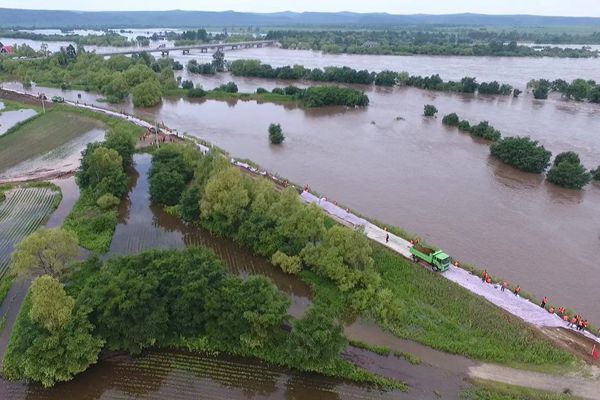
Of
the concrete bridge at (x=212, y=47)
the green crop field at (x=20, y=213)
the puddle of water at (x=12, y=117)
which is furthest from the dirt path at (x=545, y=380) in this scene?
the concrete bridge at (x=212, y=47)

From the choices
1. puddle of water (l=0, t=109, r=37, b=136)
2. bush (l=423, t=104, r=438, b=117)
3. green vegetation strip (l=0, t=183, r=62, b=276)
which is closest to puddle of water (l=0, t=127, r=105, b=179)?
green vegetation strip (l=0, t=183, r=62, b=276)

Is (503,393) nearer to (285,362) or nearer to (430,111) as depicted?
(285,362)

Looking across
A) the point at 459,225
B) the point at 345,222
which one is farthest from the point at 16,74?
the point at 459,225

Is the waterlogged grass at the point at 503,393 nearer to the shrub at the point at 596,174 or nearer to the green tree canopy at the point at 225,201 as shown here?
the green tree canopy at the point at 225,201

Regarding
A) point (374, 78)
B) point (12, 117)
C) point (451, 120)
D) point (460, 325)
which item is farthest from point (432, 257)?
point (374, 78)

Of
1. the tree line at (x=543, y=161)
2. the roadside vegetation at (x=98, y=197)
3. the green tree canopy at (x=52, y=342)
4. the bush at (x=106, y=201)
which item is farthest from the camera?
the tree line at (x=543, y=161)

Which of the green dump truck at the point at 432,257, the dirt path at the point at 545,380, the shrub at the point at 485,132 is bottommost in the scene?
the dirt path at the point at 545,380

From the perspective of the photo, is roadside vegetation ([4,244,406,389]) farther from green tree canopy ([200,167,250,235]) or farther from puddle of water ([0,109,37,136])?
puddle of water ([0,109,37,136])
